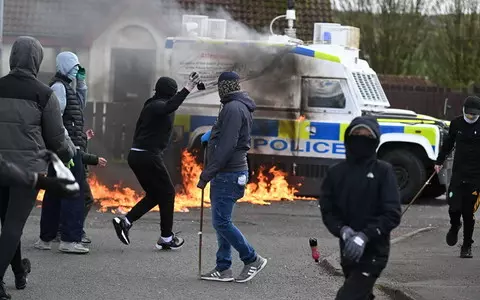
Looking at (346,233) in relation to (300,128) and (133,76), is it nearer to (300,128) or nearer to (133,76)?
(300,128)

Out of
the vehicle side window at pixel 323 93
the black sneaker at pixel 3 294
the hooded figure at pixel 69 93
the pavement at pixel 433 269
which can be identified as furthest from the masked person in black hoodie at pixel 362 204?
the vehicle side window at pixel 323 93

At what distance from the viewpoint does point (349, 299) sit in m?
6.43

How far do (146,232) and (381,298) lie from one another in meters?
4.42

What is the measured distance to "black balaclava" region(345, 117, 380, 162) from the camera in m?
6.43

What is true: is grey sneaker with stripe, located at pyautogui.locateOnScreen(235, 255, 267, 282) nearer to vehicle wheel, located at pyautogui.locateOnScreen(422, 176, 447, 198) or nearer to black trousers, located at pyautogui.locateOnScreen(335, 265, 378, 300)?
black trousers, located at pyautogui.locateOnScreen(335, 265, 378, 300)

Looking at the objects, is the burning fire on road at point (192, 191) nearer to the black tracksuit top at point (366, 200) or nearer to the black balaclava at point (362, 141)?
the black tracksuit top at point (366, 200)

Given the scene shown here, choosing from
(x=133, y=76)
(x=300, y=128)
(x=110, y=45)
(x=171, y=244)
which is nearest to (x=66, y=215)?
(x=171, y=244)

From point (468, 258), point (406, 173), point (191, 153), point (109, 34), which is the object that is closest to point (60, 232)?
point (468, 258)

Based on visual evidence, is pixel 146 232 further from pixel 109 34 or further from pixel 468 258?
pixel 109 34

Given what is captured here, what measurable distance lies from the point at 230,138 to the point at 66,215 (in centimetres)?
224

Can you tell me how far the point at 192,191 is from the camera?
662 inches

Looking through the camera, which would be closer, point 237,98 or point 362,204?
point 362,204

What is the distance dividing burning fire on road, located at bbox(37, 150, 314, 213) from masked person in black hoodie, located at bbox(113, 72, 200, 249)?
4368 millimetres

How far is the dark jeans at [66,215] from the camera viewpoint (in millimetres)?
10505
